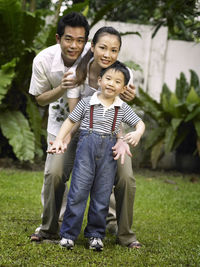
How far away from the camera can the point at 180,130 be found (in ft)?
24.9

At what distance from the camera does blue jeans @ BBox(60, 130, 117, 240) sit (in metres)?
3.10

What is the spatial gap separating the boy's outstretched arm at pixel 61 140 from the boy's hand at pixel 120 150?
34 centimetres

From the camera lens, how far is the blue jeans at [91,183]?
10.2ft

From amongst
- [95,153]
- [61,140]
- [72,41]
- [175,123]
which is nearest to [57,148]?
[61,140]

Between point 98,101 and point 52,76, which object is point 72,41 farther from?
point 98,101

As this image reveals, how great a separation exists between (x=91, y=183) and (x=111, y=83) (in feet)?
2.30

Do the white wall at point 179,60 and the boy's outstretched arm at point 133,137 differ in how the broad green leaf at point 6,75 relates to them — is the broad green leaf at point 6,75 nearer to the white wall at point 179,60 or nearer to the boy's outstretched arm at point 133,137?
the white wall at point 179,60

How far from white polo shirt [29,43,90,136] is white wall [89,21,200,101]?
478cm

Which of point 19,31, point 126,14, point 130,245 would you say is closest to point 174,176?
point 19,31

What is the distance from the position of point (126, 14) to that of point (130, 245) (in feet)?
29.8

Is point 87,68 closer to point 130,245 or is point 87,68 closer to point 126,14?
point 130,245

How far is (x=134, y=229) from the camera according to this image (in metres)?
4.10

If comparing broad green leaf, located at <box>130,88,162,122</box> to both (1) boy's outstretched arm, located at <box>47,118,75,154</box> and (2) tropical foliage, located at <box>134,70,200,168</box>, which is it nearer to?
(2) tropical foliage, located at <box>134,70,200,168</box>

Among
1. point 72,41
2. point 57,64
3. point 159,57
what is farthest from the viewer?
point 159,57
